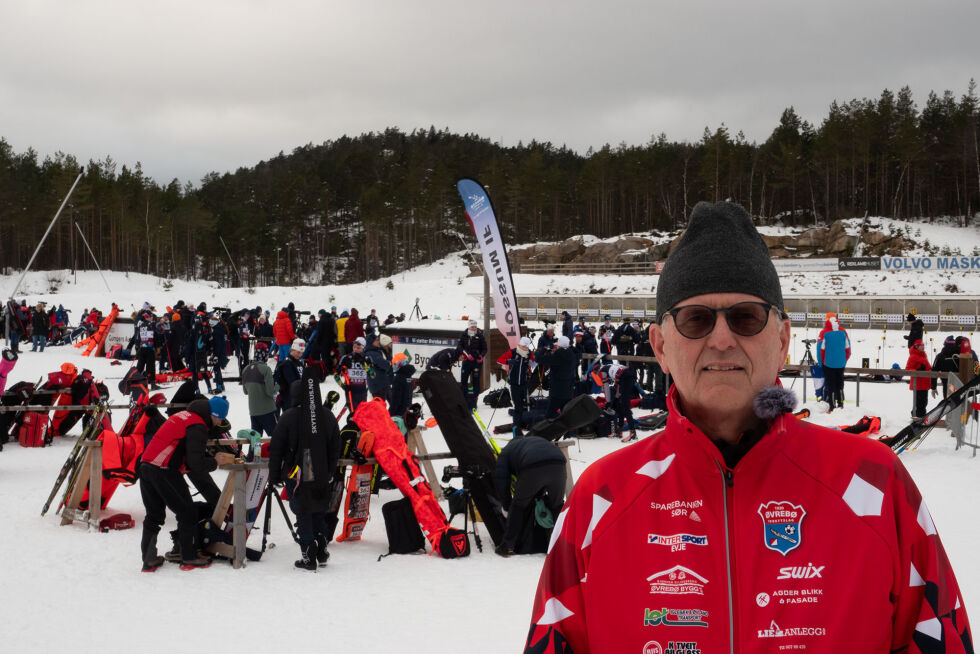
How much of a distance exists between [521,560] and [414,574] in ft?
3.21

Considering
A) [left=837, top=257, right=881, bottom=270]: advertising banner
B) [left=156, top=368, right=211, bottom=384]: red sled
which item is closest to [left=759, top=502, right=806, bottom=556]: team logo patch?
[left=156, top=368, right=211, bottom=384]: red sled

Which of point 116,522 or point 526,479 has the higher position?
point 526,479

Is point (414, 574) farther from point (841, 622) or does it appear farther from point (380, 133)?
point (380, 133)

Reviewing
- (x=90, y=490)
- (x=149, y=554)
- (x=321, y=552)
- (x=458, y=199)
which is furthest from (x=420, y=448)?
(x=458, y=199)

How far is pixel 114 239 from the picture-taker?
6009 centimetres

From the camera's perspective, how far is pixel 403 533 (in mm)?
6332

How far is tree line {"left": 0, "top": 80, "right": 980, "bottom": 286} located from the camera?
56.9 m

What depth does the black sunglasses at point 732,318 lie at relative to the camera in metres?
1.46

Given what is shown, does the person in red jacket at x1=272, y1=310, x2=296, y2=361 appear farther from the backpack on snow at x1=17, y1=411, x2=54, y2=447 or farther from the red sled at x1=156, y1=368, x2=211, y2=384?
the backpack on snow at x1=17, y1=411, x2=54, y2=447

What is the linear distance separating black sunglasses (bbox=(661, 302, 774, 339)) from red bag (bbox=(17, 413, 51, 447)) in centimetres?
1171

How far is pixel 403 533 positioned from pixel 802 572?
17.8 ft

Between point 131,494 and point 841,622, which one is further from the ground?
point 841,622

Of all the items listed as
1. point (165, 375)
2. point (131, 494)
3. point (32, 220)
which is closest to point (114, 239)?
point (32, 220)

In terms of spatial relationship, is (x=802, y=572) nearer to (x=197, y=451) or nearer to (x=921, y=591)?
(x=921, y=591)
